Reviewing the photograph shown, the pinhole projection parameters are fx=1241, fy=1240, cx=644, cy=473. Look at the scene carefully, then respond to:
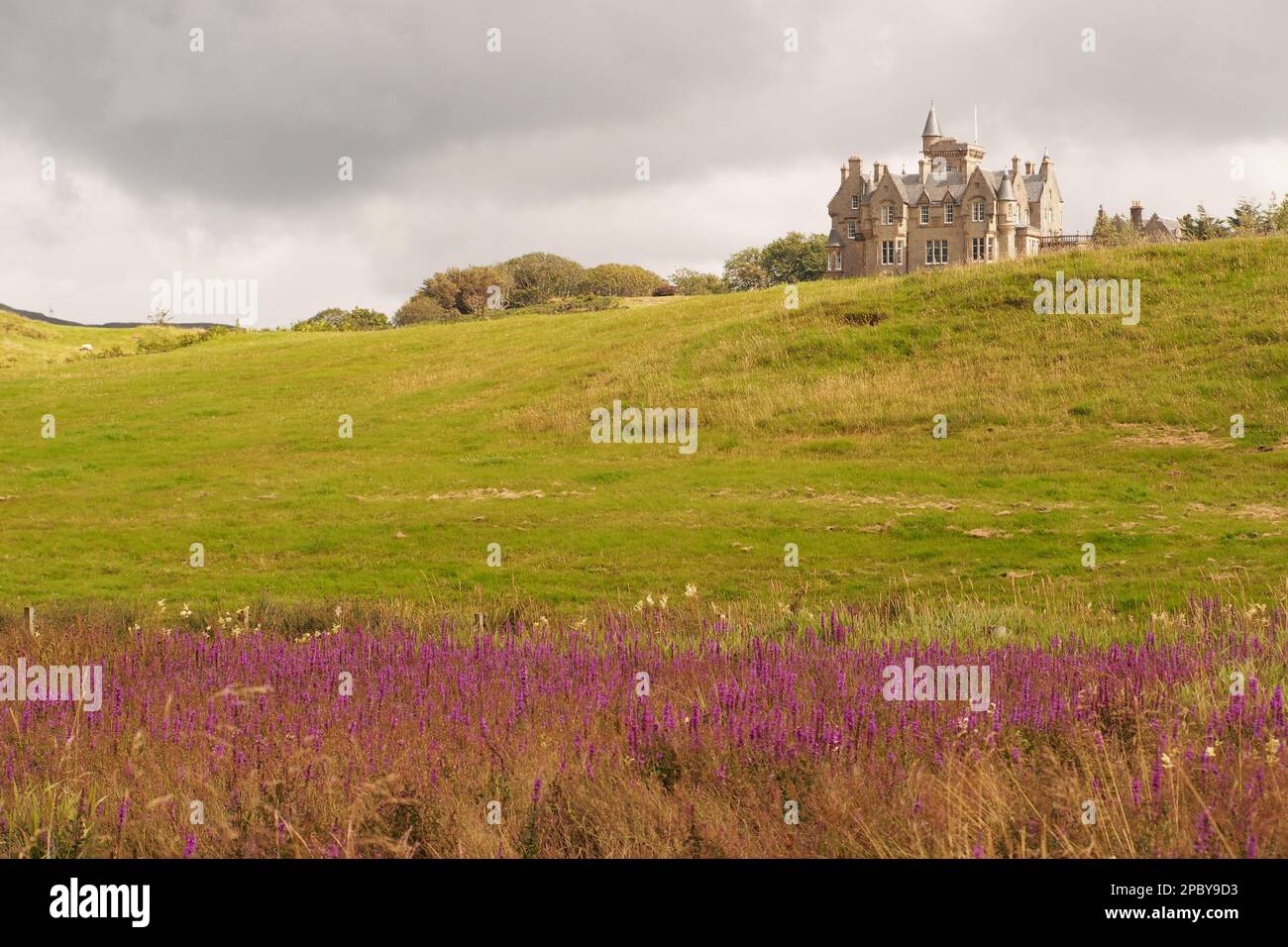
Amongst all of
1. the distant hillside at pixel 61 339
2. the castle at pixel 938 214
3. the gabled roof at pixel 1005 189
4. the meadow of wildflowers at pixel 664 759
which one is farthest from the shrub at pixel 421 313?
the meadow of wildflowers at pixel 664 759

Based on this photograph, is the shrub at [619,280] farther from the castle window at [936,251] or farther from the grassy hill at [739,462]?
the grassy hill at [739,462]

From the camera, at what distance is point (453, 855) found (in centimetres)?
Answer: 516

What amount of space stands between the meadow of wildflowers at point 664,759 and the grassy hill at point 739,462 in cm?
770

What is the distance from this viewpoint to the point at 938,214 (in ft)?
371

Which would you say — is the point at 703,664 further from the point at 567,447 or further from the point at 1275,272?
the point at 1275,272

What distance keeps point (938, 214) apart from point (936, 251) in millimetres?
3346

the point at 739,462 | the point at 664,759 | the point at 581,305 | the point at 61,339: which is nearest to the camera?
the point at 664,759

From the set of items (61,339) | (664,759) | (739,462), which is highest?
(61,339)

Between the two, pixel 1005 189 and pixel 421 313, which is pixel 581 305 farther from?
pixel 1005 189

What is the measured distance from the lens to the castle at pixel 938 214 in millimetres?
109875

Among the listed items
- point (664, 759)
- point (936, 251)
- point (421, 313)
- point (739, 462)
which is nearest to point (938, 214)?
point (936, 251)

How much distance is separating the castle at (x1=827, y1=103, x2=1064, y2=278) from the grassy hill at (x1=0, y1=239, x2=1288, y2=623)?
2479 inches
